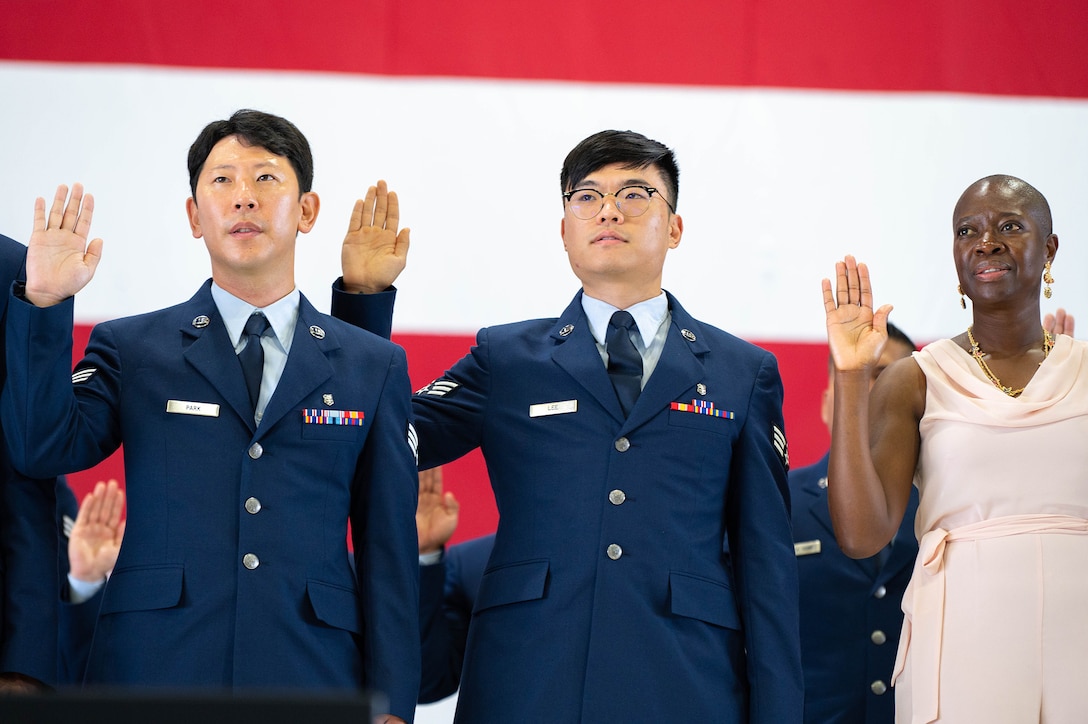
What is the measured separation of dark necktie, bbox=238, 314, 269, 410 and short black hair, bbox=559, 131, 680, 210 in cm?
69

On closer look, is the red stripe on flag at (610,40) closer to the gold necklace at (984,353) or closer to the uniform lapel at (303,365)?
the gold necklace at (984,353)

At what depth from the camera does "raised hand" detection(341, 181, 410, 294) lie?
250 cm

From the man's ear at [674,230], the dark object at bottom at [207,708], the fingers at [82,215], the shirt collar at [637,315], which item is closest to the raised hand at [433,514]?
the shirt collar at [637,315]

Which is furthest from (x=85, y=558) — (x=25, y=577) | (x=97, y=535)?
(x=25, y=577)

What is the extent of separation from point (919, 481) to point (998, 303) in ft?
1.21

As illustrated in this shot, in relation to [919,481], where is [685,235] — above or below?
above

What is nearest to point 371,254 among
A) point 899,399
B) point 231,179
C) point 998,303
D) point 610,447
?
point 231,179

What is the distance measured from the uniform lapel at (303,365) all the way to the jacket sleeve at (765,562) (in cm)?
75

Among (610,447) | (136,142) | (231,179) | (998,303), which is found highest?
(136,142)

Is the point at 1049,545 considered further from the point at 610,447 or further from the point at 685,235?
the point at 685,235

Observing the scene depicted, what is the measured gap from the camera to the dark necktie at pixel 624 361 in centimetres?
231

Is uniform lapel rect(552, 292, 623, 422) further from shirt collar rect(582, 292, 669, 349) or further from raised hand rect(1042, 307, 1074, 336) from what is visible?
raised hand rect(1042, 307, 1074, 336)

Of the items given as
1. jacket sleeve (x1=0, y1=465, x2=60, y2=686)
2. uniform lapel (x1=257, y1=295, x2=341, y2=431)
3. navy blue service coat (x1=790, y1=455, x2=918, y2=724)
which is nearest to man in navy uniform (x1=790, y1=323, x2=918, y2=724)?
navy blue service coat (x1=790, y1=455, x2=918, y2=724)

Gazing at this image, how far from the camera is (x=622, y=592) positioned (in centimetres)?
215
